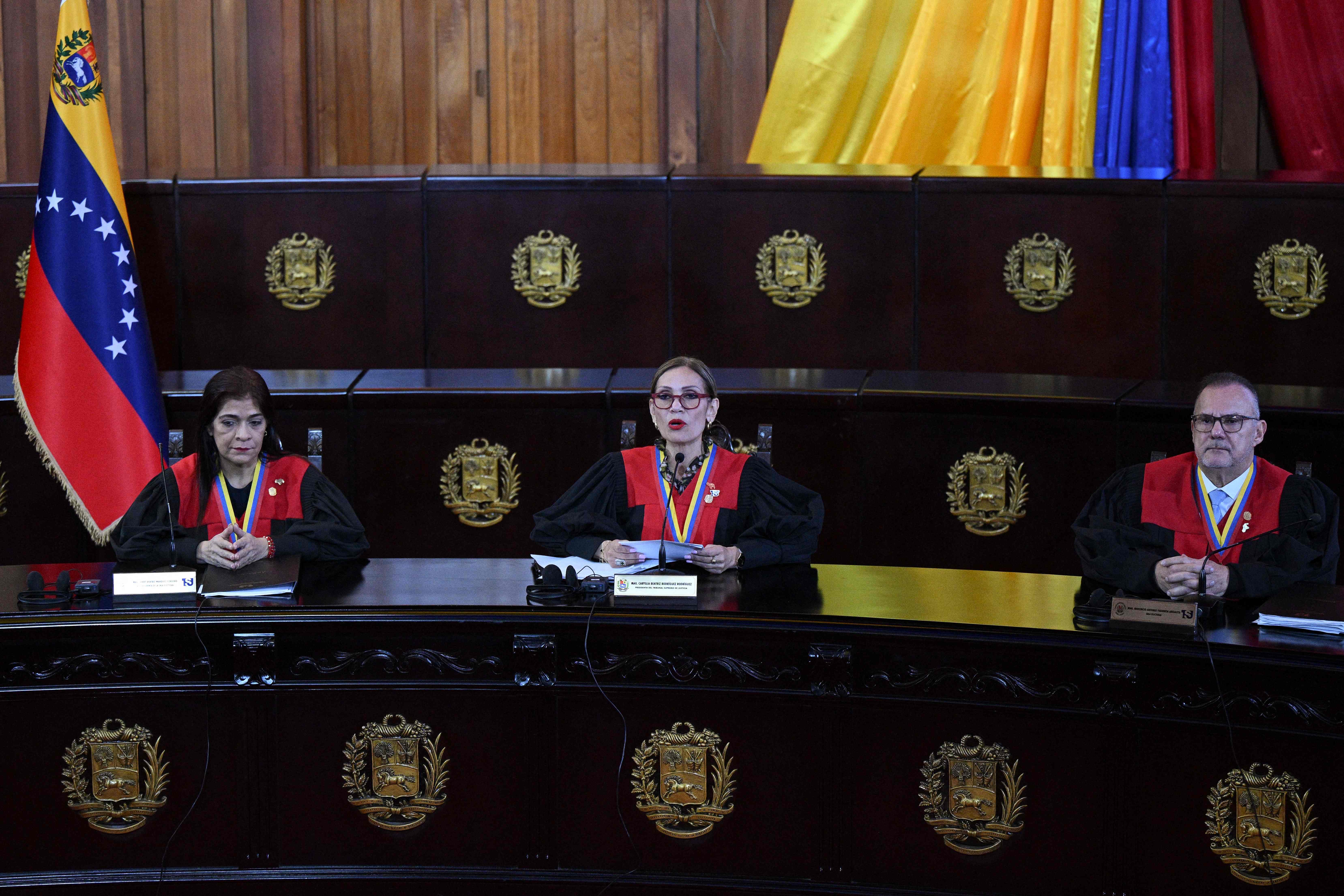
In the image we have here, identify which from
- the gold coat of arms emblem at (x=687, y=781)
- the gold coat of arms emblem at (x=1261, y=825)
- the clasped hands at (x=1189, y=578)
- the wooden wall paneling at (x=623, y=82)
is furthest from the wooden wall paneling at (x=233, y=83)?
the gold coat of arms emblem at (x=1261, y=825)

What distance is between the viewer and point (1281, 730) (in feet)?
8.57

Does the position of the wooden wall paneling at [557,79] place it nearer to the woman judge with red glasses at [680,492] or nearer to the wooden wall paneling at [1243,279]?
the woman judge with red glasses at [680,492]

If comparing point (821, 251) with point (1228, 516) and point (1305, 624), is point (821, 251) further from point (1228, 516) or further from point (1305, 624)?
point (1305, 624)

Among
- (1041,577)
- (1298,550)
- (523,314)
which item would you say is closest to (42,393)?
(523,314)

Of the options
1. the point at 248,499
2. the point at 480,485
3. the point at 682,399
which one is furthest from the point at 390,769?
the point at 480,485

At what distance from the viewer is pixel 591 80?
17.3ft

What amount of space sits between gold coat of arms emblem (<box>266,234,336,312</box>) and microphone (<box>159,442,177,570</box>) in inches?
45.3

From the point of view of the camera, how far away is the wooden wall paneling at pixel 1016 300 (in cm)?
436

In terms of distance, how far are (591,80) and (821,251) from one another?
1.30 metres

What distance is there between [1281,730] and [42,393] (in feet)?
11.1

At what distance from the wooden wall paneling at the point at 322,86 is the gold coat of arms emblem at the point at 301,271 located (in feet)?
2.71

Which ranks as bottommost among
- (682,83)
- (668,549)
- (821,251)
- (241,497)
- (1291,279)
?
(668,549)

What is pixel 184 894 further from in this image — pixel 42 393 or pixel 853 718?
pixel 42 393

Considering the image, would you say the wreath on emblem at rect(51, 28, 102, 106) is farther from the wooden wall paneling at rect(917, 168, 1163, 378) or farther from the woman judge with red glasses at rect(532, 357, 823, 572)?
the wooden wall paneling at rect(917, 168, 1163, 378)
